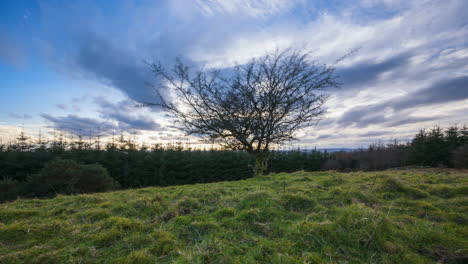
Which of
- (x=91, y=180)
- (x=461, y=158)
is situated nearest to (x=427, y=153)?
(x=461, y=158)

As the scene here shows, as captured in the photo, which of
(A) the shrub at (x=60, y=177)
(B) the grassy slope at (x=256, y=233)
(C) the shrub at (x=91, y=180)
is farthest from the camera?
(C) the shrub at (x=91, y=180)

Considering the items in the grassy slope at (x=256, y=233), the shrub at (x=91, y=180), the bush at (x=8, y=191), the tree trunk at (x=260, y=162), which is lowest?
the bush at (x=8, y=191)

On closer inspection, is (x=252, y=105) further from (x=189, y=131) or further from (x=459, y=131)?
(x=459, y=131)

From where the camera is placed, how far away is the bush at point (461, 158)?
11.6 meters

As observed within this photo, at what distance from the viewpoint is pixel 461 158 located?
1191cm

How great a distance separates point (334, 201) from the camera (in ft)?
11.6

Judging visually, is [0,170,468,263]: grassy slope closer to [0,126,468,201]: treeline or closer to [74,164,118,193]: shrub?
[0,126,468,201]: treeline

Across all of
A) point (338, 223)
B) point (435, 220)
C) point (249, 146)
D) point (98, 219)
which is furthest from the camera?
point (249, 146)

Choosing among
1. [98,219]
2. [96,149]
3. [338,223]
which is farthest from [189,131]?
[96,149]

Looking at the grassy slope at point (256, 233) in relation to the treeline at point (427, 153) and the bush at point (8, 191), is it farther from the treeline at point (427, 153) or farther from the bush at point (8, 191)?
the treeline at point (427, 153)

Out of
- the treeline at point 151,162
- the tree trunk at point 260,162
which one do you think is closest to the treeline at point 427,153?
the treeline at point 151,162

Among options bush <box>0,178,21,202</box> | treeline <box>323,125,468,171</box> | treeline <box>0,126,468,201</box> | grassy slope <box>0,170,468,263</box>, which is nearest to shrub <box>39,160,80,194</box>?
treeline <box>0,126,468,201</box>

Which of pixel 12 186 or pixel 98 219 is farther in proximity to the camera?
pixel 12 186

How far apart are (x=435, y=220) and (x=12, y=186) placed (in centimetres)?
1767
